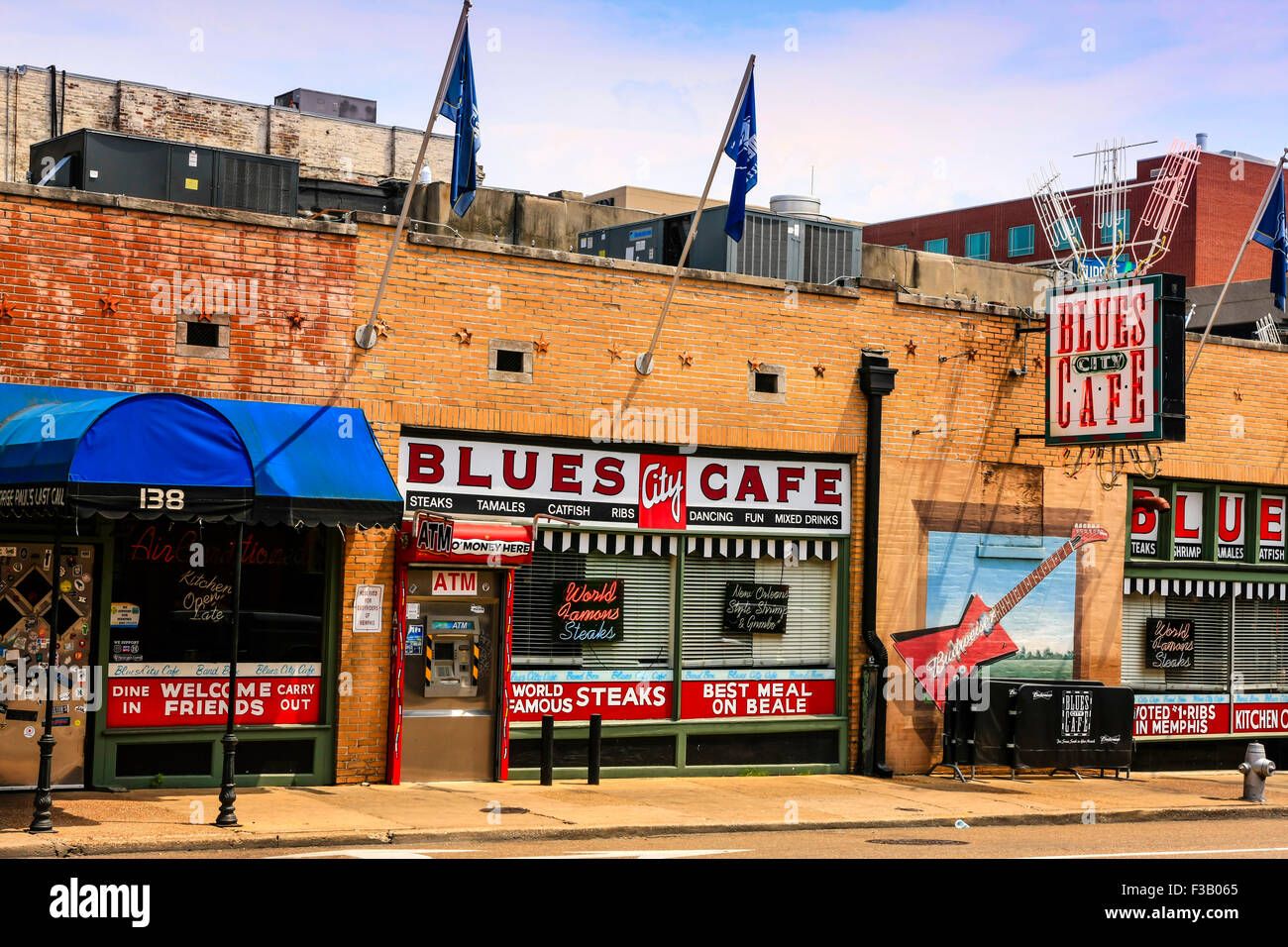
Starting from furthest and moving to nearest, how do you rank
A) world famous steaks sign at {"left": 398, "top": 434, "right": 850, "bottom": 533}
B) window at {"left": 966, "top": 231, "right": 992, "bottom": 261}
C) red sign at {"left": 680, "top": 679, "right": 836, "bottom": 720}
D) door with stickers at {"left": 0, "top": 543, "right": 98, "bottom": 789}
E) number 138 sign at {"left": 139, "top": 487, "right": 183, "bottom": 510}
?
1. window at {"left": 966, "top": 231, "right": 992, "bottom": 261}
2. red sign at {"left": 680, "top": 679, "right": 836, "bottom": 720}
3. world famous steaks sign at {"left": 398, "top": 434, "right": 850, "bottom": 533}
4. door with stickers at {"left": 0, "top": 543, "right": 98, "bottom": 789}
5. number 138 sign at {"left": 139, "top": 487, "right": 183, "bottom": 510}

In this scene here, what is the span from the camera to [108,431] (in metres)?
12.9

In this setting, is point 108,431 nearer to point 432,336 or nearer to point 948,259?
point 432,336

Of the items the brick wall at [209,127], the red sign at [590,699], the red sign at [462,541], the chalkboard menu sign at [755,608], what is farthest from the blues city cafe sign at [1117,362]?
the brick wall at [209,127]

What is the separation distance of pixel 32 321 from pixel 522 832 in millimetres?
6960

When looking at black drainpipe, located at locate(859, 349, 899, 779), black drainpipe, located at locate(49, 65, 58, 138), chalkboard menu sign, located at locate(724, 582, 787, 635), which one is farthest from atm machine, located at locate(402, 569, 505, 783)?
black drainpipe, located at locate(49, 65, 58, 138)

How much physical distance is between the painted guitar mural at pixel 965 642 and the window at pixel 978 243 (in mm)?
49647

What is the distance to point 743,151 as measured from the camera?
17.8 m

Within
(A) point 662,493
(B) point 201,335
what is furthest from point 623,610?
(B) point 201,335

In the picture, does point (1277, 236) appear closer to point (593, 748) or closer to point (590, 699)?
point (590, 699)

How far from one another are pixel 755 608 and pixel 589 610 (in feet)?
Answer: 7.76

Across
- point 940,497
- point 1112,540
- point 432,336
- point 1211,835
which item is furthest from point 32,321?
point 1112,540

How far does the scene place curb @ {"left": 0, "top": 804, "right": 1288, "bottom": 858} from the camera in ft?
38.4

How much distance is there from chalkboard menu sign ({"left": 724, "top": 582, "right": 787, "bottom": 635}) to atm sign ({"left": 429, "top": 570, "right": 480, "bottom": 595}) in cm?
356

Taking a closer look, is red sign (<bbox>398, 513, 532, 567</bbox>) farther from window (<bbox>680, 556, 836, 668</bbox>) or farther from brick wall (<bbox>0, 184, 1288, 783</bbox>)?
window (<bbox>680, 556, 836, 668</bbox>)
